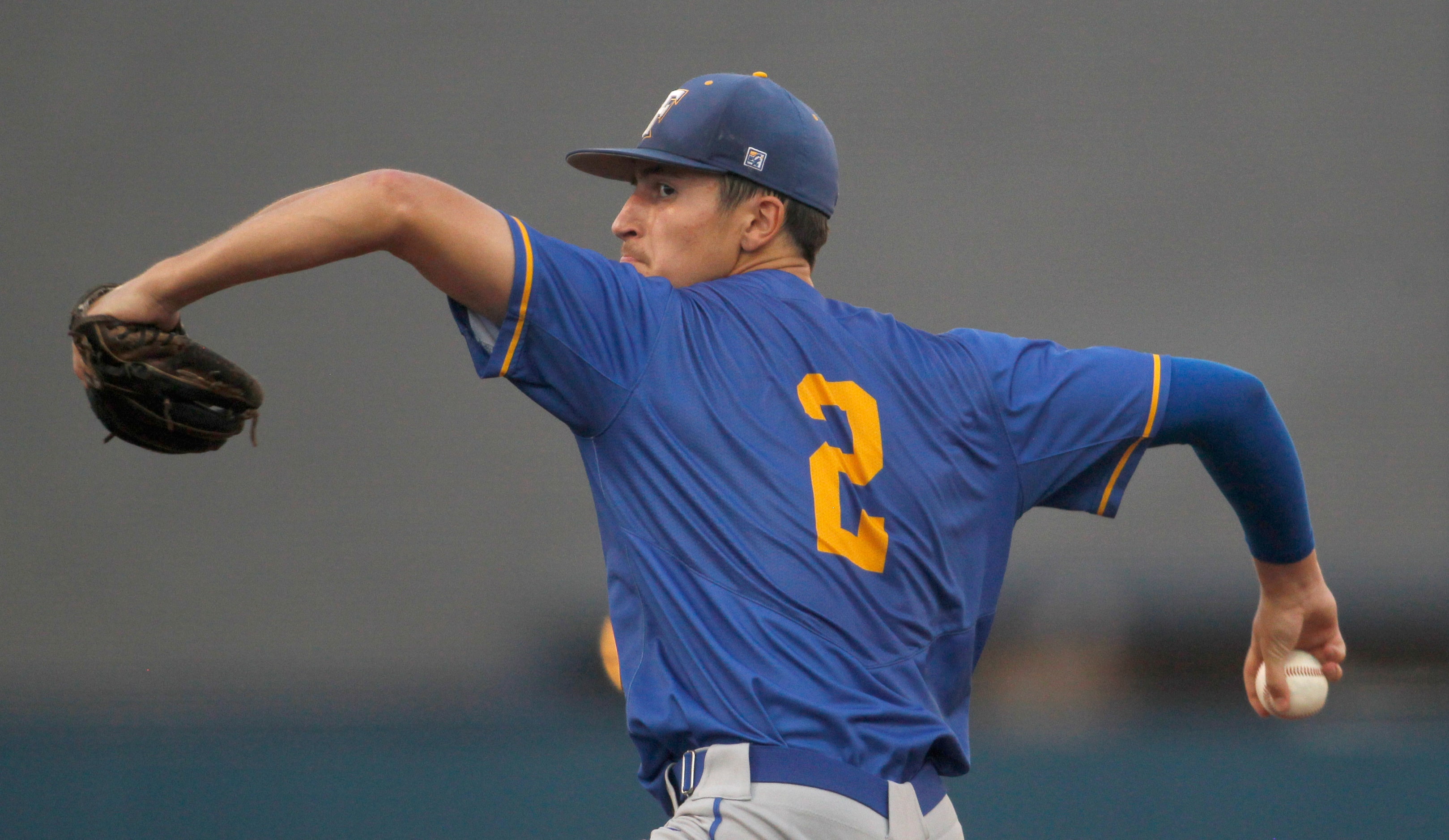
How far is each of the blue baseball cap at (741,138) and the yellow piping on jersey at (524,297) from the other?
1.18 ft

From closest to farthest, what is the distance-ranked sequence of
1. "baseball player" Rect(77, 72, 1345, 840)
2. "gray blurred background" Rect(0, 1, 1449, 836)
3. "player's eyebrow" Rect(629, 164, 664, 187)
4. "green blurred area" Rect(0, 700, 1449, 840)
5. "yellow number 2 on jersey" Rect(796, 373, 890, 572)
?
"baseball player" Rect(77, 72, 1345, 840)
"yellow number 2 on jersey" Rect(796, 373, 890, 572)
"player's eyebrow" Rect(629, 164, 664, 187)
"green blurred area" Rect(0, 700, 1449, 840)
"gray blurred background" Rect(0, 1, 1449, 836)

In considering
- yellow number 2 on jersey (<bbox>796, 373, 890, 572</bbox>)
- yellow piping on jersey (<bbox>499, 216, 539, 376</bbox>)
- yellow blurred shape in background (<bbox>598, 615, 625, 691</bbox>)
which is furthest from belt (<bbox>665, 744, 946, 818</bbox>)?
yellow blurred shape in background (<bbox>598, 615, 625, 691</bbox>)

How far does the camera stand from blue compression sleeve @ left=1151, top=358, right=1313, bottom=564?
1773mm

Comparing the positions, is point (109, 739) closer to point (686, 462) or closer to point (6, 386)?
point (6, 386)

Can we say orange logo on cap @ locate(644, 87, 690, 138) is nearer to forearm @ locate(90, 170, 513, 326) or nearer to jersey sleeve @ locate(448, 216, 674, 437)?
jersey sleeve @ locate(448, 216, 674, 437)

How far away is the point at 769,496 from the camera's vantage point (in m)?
1.50

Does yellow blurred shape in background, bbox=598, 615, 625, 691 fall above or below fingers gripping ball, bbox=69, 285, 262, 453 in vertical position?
below

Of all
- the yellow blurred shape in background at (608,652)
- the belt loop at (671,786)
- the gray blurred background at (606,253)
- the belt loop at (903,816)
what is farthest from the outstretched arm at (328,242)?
the gray blurred background at (606,253)

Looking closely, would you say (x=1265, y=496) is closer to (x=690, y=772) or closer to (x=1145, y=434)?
(x=1145, y=434)

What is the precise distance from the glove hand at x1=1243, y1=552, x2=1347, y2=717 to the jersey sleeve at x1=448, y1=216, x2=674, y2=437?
3.60 ft

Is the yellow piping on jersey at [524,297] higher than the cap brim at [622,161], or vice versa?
the cap brim at [622,161]

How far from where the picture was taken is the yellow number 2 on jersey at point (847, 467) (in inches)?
60.2

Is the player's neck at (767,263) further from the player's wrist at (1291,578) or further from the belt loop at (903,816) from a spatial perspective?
the player's wrist at (1291,578)

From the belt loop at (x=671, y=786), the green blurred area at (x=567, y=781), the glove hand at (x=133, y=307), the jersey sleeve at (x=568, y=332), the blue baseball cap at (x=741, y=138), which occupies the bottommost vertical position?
the green blurred area at (x=567, y=781)
